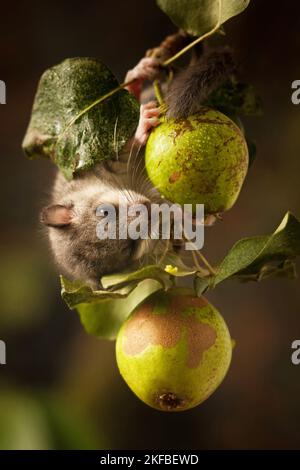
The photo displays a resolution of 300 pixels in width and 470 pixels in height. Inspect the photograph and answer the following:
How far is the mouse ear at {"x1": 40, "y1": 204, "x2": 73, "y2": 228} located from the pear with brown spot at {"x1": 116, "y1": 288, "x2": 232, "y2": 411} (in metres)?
0.21

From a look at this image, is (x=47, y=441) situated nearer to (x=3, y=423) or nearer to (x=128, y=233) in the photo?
(x=3, y=423)

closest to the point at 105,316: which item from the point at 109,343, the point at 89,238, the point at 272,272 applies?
the point at 89,238

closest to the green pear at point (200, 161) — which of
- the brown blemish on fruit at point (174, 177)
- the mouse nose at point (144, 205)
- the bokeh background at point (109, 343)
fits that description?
the brown blemish on fruit at point (174, 177)

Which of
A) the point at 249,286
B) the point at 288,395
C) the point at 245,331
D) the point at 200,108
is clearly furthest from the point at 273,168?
the point at 200,108

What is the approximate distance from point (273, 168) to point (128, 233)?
85 cm

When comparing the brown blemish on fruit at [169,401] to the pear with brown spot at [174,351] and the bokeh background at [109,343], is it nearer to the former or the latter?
the pear with brown spot at [174,351]

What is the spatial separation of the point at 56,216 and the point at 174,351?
Answer: 0.30m

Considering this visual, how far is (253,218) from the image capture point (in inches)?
62.3

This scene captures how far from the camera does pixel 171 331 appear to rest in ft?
2.42

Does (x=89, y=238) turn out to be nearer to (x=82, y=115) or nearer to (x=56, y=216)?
(x=56, y=216)

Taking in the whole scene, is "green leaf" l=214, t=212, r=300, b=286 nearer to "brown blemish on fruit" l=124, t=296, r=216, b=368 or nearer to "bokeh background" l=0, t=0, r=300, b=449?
"brown blemish on fruit" l=124, t=296, r=216, b=368

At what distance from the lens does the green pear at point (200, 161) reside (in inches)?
26.6

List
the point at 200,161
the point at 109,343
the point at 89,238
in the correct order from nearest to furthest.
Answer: the point at 200,161
the point at 89,238
the point at 109,343

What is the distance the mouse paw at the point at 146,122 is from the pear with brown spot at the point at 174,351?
21 cm
